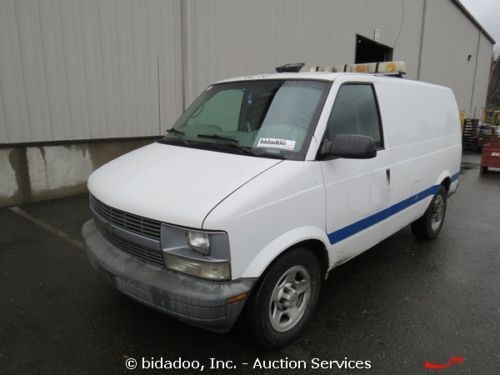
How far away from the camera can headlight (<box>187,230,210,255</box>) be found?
220 cm

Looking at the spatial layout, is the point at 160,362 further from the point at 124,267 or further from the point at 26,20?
the point at 26,20

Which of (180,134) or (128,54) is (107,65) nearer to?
(128,54)

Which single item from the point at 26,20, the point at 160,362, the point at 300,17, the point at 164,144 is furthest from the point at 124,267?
the point at 300,17

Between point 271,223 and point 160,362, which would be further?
point 160,362

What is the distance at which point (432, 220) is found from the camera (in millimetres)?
4969

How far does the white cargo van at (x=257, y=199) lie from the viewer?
2.25 m

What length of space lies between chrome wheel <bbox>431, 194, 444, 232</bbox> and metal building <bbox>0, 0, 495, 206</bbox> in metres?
5.43

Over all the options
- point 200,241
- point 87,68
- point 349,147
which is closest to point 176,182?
point 200,241

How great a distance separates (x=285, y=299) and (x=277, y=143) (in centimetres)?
114

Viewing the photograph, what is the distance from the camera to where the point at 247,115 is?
10.3 ft

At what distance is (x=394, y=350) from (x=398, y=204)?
4.99ft

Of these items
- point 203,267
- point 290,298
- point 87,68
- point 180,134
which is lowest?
point 290,298

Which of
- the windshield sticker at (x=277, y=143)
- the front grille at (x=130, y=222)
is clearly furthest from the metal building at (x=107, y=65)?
the windshield sticker at (x=277, y=143)

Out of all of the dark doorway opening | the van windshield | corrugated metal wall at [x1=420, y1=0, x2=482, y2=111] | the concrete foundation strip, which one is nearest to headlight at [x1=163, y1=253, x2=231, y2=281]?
the van windshield
